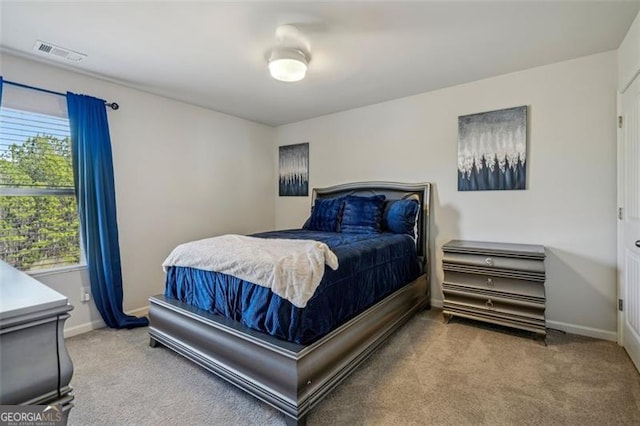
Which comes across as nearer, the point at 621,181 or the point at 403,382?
the point at 403,382

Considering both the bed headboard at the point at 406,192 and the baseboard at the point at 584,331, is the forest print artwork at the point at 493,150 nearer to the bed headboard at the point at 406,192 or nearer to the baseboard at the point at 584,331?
the bed headboard at the point at 406,192

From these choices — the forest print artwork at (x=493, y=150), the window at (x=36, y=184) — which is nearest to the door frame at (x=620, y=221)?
the forest print artwork at (x=493, y=150)

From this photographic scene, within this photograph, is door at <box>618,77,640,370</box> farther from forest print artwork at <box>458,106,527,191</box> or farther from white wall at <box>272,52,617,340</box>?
forest print artwork at <box>458,106,527,191</box>

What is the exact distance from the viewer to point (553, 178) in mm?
2826

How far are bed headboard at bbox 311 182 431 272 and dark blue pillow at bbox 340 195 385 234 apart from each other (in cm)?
24

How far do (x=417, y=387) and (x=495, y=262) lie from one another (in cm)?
137

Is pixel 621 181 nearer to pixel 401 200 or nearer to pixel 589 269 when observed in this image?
pixel 589 269

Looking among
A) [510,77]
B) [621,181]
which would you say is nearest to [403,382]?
[621,181]

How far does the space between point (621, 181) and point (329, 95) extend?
9.29 feet

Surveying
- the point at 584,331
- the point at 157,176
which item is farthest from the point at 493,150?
the point at 157,176

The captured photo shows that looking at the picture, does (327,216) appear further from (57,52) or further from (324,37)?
(57,52)

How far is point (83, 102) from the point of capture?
9.29 feet

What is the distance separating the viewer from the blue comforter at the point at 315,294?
176 cm

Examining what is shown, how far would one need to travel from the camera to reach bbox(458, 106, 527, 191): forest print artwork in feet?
9.70
